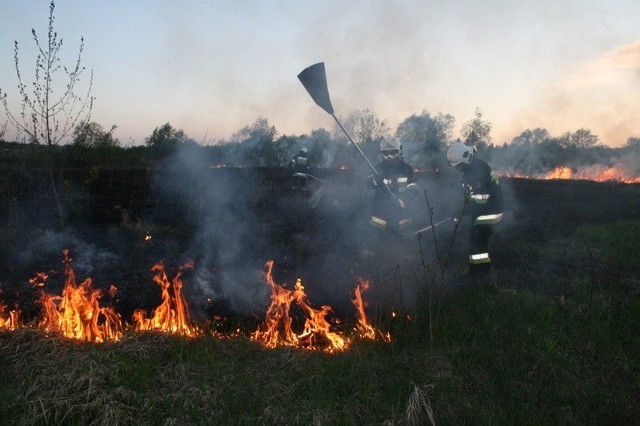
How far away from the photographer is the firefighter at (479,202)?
622 cm

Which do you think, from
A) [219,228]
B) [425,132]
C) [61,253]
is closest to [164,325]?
[61,253]

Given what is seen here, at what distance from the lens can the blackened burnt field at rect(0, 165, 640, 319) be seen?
5.92m

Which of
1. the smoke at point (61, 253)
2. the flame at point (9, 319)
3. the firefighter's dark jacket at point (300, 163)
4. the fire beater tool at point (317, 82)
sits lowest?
the flame at point (9, 319)

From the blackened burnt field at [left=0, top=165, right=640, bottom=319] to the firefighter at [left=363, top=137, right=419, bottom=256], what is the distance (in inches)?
12.7

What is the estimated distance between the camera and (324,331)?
475 centimetres

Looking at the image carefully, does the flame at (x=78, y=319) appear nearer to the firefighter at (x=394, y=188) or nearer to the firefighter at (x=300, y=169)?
the firefighter at (x=394, y=188)

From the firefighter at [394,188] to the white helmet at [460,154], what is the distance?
3.41ft

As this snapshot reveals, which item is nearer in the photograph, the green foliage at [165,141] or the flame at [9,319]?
the flame at [9,319]

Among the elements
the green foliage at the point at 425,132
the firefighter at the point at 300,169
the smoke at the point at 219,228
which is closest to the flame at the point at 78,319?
the smoke at the point at 219,228

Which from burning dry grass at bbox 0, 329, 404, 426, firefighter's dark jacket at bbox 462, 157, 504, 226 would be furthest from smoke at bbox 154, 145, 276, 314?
firefighter's dark jacket at bbox 462, 157, 504, 226

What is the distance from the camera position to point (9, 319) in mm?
4672

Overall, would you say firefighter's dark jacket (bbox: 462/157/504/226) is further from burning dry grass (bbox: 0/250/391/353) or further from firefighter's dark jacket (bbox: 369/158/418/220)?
burning dry grass (bbox: 0/250/391/353)

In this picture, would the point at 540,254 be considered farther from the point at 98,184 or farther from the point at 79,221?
the point at 98,184

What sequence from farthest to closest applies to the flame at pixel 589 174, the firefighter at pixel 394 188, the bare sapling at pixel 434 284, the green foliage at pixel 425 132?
the green foliage at pixel 425 132, the flame at pixel 589 174, the firefighter at pixel 394 188, the bare sapling at pixel 434 284
